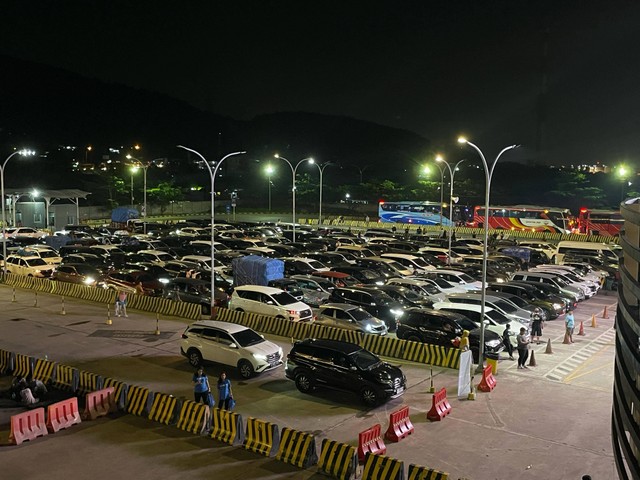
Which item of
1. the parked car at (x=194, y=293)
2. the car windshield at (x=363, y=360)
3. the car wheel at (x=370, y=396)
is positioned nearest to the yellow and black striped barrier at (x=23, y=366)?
the parked car at (x=194, y=293)

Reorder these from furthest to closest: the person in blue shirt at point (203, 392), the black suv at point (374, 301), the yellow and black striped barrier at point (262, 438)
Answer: the black suv at point (374, 301)
the person in blue shirt at point (203, 392)
the yellow and black striped barrier at point (262, 438)

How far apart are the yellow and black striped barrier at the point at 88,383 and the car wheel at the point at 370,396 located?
7.37 m

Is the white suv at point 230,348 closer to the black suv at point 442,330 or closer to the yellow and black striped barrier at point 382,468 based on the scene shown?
the black suv at point 442,330

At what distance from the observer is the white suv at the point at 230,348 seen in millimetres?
19328

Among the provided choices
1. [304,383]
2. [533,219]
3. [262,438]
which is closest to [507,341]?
[304,383]

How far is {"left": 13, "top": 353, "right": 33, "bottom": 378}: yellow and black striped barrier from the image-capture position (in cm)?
1897

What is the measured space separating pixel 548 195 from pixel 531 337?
10181 centimetres

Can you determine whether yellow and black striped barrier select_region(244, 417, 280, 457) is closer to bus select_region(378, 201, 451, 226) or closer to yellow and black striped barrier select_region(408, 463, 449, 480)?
yellow and black striped barrier select_region(408, 463, 449, 480)

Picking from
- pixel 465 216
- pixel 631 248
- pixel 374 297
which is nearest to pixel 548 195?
pixel 465 216

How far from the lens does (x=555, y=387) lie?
1872 centimetres

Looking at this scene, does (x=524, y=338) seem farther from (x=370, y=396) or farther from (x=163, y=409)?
(x=163, y=409)

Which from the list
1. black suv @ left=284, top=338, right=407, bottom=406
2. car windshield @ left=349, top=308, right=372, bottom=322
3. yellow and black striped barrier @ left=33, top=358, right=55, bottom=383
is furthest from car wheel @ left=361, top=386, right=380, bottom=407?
yellow and black striped barrier @ left=33, top=358, right=55, bottom=383

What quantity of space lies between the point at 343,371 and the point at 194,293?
1396 cm

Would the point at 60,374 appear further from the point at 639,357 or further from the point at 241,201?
the point at 241,201
